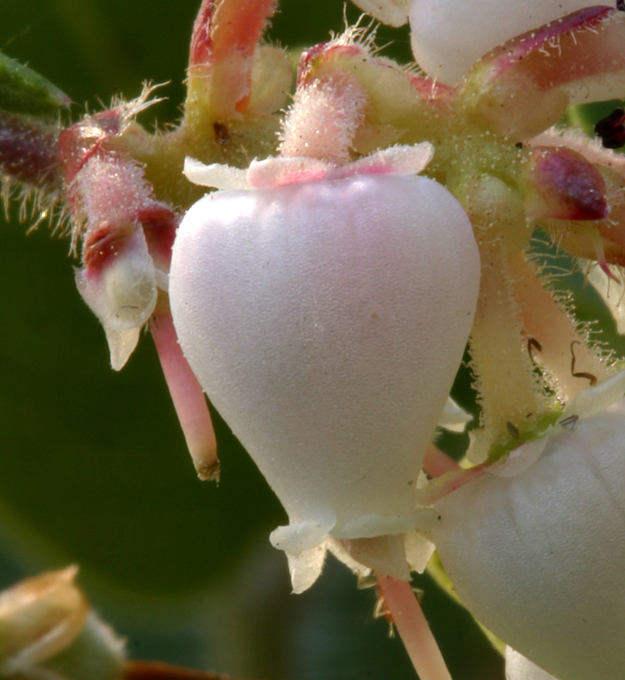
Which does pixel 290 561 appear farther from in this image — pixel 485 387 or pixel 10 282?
pixel 10 282

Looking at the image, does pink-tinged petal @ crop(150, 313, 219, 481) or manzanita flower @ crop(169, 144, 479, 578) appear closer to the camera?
manzanita flower @ crop(169, 144, 479, 578)

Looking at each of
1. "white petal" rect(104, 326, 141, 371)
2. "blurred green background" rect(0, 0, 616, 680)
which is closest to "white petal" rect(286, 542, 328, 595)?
"white petal" rect(104, 326, 141, 371)

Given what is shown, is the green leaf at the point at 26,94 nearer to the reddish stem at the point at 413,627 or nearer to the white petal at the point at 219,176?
the white petal at the point at 219,176

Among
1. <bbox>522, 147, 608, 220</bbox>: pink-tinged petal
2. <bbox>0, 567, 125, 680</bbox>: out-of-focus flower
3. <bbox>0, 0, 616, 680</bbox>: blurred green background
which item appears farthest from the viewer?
<bbox>0, 0, 616, 680</bbox>: blurred green background

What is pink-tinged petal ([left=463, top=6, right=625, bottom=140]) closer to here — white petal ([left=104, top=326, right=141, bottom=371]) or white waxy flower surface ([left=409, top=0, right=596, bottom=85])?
white waxy flower surface ([left=409, top=0, right=596, bottom=85])

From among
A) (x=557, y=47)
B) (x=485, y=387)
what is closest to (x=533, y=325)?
(x=485, y=387)

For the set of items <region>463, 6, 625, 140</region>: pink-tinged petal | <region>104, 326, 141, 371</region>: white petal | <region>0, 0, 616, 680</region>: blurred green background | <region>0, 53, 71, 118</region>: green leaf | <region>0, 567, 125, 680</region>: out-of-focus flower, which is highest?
<region>0, 53, 71, 118</region>: green leaf

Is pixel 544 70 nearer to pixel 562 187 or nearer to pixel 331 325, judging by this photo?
pixel 562 187

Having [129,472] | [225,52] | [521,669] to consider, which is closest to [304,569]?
[521,669]

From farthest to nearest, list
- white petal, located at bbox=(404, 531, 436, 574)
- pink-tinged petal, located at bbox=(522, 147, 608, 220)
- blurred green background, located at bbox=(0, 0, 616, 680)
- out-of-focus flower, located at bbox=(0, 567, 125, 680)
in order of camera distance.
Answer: blurred green background, located at bbox=(0, 0, 616, 680) → white petal, located at bbox=(404, 531, 436, 574) → pink-tinged petal, located at bbox=(522, 147, 608, 220) → out-of-focus flower, located at bbox=(0, 567, 125, 680)
